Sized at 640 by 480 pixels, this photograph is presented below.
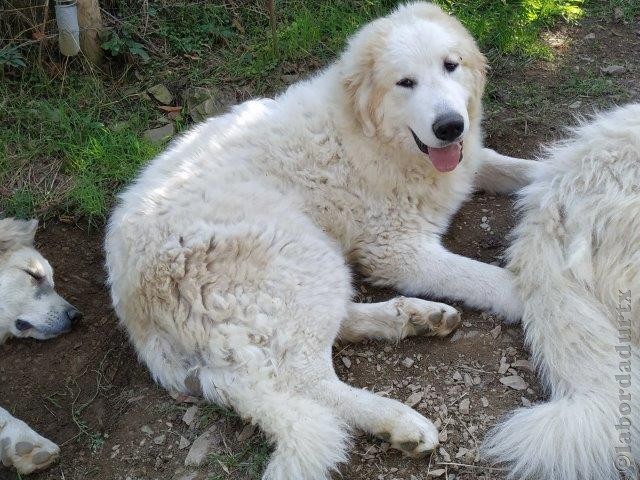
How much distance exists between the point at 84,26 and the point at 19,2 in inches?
18.2

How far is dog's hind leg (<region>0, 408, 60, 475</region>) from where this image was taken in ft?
9.20

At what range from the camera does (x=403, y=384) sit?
3002 millimetres

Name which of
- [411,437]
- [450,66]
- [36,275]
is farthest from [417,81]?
[36,275]

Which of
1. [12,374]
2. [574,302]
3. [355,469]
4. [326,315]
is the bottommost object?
[12,374]

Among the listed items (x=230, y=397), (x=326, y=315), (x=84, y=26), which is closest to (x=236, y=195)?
(x=326, y=315)

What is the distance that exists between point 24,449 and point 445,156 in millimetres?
2411

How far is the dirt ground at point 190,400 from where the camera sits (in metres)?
2.74

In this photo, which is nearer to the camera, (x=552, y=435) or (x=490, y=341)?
(x=552, y=435)

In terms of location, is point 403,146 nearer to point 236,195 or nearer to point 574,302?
point 236,195

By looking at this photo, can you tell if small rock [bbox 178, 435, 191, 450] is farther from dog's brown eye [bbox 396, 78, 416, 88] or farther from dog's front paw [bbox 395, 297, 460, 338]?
dog's brown eye [bbox 396, 78, 416, 88]

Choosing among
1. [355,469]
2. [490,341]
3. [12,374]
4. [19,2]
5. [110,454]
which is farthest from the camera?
[19,2]

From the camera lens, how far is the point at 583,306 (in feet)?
8.94

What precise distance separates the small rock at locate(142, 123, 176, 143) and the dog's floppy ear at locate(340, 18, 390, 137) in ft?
5.25

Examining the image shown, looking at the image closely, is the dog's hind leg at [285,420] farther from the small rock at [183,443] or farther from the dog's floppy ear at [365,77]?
the dog's floppy ear at [365,77]
